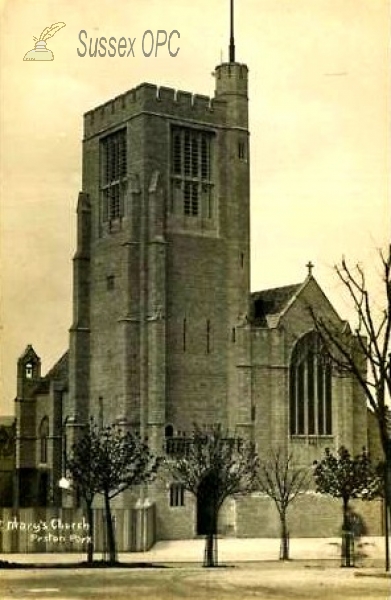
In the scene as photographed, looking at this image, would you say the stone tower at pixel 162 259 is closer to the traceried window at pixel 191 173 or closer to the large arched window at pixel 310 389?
the traceried window at pixel 191 173

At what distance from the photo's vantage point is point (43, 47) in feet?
114

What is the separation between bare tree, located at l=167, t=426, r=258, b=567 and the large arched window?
3.99 m

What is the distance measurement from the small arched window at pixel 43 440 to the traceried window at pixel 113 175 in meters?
13.0

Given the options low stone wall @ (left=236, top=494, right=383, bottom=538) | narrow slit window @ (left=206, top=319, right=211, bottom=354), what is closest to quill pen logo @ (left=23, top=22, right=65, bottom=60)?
narrow slit window @ (left=206, top=319, right=211, bottom=354)

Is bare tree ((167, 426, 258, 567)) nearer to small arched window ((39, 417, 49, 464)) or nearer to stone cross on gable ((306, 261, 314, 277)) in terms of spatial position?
stone cross on gable ((306, 261, 314, 277))

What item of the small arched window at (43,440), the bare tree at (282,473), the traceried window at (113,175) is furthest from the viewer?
the small arched window at (43,440)

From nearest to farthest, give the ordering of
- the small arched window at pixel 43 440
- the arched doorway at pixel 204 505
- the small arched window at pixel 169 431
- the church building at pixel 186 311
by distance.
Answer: the arched doorway at pixel 204 505, the small arched window at pixel 169 431, the church building at pixel 186 311, the small arched window at pixel 43 440

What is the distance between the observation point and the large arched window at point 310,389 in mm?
64875

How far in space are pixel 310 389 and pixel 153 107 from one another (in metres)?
16.5

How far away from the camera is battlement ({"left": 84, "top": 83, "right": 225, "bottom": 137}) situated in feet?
209

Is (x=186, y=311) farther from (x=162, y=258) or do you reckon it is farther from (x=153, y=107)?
(x=153, y=107)

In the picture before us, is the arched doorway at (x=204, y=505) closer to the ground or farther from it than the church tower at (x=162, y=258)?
closer to the ground

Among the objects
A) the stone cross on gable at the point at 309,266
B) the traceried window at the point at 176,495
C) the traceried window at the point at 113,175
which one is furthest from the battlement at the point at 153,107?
the traceried window at the point at 176,495

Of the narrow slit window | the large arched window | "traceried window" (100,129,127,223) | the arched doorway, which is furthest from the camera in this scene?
"traceried window" (100,129,127,223)
